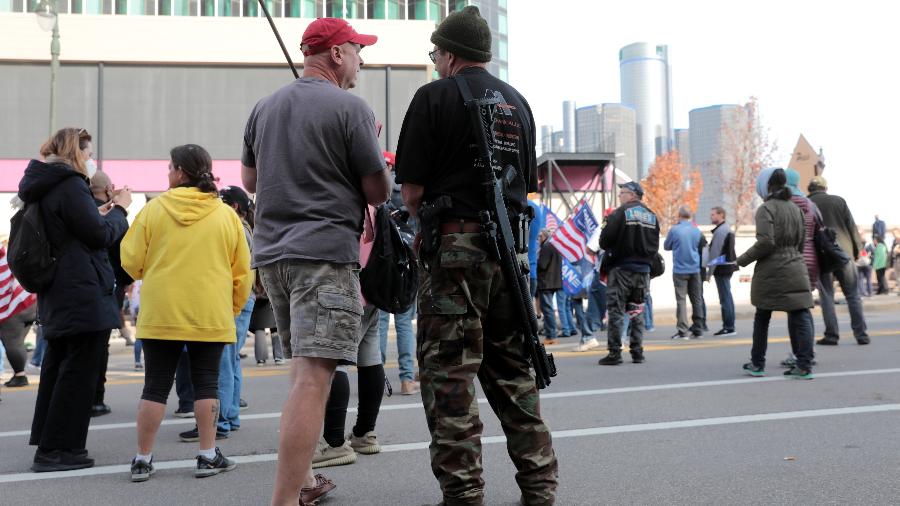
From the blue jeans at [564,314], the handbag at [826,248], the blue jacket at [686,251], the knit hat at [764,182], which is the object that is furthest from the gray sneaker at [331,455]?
the blue jeans at [564,314]

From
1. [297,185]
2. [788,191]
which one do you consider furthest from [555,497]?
[788,191]

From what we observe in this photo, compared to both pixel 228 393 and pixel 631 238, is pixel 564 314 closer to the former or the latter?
pixel 631 238

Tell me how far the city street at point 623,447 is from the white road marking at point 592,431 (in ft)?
0.04

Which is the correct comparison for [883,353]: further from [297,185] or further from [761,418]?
[297,185]

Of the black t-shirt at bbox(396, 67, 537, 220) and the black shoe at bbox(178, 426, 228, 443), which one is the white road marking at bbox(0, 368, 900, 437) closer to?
the black shoe at bbox(178, 426, 228, 443)

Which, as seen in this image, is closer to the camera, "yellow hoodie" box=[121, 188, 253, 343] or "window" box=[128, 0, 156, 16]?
"yellow hoodie" box=[121, 188, 253, 343]

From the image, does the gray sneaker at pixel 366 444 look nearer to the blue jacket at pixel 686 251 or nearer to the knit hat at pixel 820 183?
the knit hat at pixel 820 183

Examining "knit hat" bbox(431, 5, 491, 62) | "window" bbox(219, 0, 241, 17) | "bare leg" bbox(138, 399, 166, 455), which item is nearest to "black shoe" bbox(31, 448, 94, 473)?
"bare leg" bbox(138, 399, 166, 455)

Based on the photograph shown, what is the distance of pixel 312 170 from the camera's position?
3453mm

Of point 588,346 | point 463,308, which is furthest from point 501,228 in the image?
point 588,346

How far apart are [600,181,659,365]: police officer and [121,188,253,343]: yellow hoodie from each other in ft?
17.5

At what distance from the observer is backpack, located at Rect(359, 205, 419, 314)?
3809 mm

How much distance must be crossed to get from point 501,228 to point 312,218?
0.78 meters

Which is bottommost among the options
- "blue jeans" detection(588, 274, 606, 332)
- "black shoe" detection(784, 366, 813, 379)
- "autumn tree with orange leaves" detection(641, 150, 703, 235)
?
"black shoe" detection(784, 366, 813, 379)
